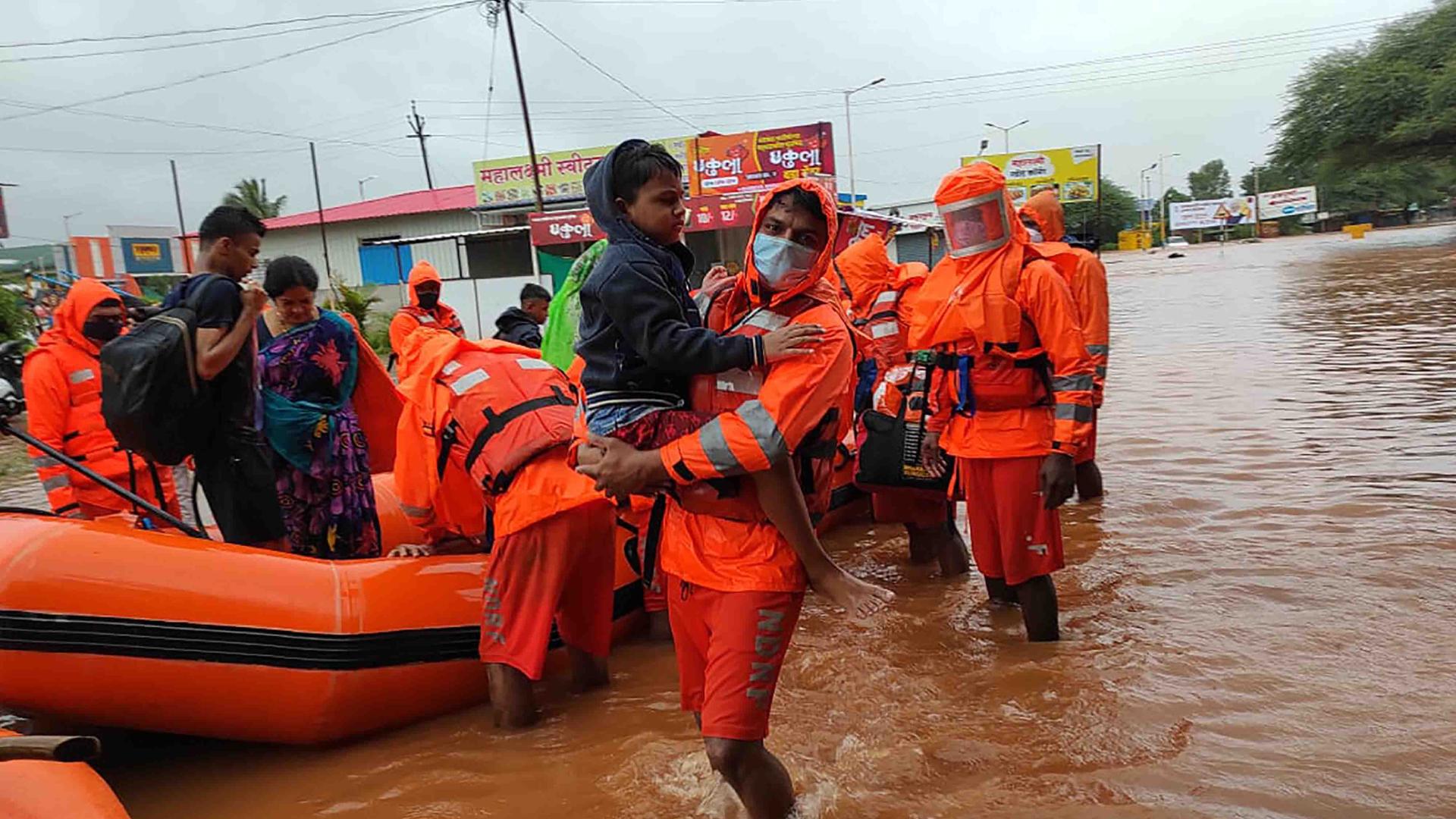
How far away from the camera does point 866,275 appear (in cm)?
582

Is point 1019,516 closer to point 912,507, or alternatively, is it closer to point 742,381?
point 912,507

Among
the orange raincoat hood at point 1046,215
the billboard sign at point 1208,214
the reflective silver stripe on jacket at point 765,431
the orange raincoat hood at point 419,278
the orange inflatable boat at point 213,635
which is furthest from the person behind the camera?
the billboard sign at point 1208,214

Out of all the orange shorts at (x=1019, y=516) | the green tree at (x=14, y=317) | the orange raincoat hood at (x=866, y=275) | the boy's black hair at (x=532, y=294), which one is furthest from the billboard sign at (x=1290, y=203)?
the orange shorts at (x=1019, y=516)

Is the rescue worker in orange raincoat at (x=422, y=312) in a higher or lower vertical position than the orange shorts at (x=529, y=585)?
higher

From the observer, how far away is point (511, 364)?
3.56 m

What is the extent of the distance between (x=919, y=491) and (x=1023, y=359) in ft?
4.42

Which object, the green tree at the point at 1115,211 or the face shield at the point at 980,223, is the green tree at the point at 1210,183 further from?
the face shield at the point at 980,223

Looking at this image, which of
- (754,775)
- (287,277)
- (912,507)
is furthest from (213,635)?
(912,507)

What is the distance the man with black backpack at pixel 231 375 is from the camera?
349cm

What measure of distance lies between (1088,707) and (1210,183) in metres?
124

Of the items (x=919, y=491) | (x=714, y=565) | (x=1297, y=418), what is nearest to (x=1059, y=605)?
(x=919, y=491)

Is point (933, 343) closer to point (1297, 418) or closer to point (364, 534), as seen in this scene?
point (364, 534)

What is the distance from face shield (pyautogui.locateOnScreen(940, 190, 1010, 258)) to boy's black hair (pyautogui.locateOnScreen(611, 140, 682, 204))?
173cm

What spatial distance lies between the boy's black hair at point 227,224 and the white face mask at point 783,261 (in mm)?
2357
